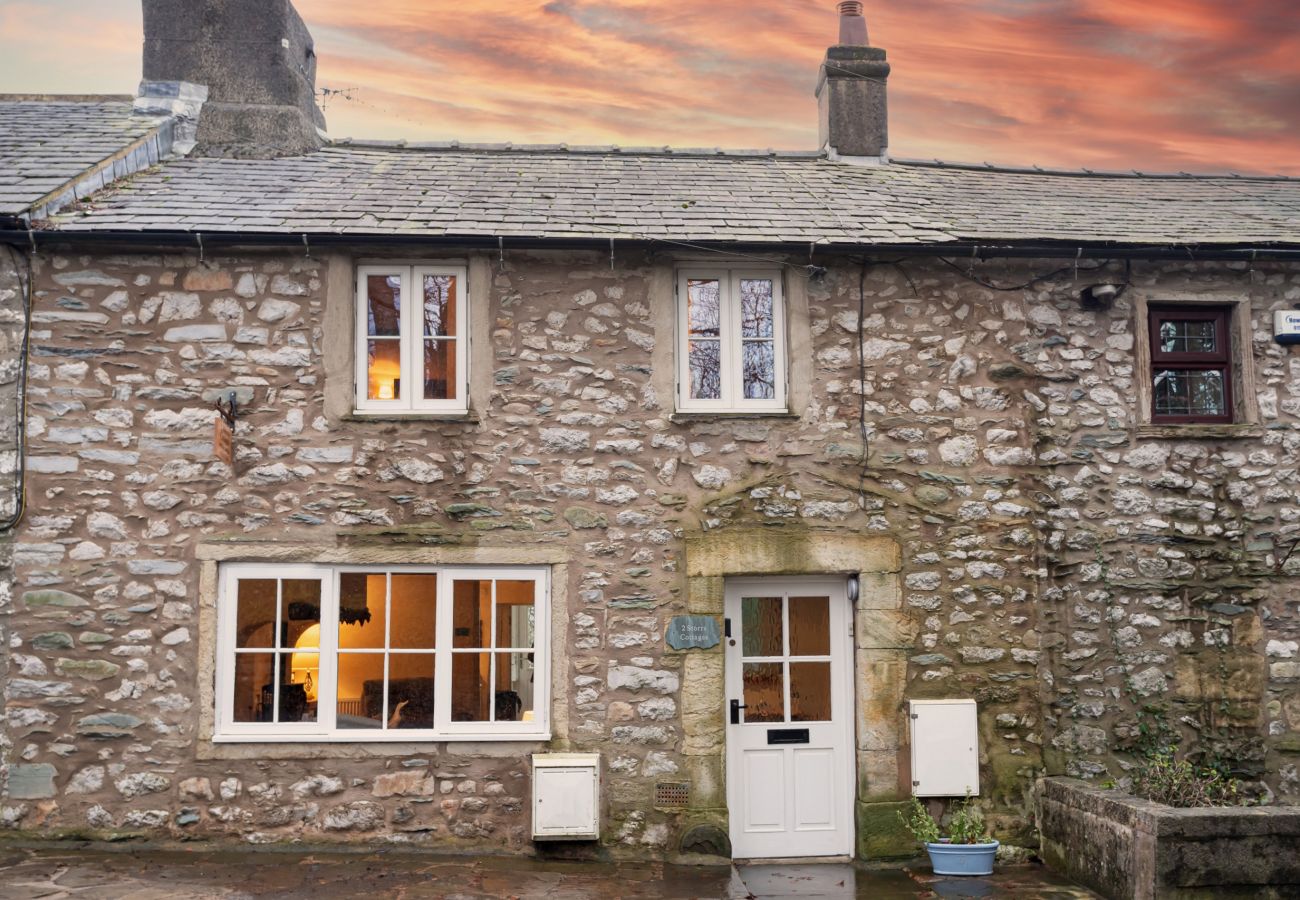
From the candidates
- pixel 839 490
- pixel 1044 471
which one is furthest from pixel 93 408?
pixel 1044 471

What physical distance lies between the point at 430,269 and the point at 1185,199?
717 centimetres

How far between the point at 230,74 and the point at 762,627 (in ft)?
24.1

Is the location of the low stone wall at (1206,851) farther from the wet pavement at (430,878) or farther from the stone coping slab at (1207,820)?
the wet pavement at (430,878)

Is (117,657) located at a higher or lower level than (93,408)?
lower

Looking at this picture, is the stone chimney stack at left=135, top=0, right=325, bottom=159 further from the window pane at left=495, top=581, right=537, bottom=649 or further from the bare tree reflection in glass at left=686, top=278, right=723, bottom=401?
the window pane at left=495, top=581, right=537, bottom=649

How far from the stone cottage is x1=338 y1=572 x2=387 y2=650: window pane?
0.02m

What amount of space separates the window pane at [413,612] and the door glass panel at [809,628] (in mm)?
2685

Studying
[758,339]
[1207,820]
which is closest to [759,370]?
[758,339]

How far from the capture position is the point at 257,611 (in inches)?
332

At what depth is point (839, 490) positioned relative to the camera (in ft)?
28.7

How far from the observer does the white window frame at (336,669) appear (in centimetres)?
830

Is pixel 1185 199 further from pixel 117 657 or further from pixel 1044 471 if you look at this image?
pixel 117 657

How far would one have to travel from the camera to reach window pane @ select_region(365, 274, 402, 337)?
8.73 m

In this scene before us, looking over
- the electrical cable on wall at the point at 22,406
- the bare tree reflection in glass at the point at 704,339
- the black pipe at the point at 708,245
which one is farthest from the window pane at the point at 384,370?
the electrical cable on wall at the point at 22,406
